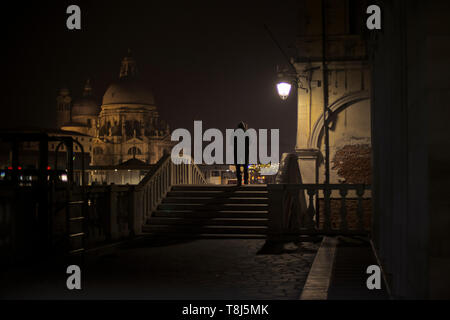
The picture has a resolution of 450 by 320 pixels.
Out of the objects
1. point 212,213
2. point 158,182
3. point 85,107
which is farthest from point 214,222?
point 85,107

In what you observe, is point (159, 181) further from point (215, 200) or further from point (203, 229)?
point (203, 229)

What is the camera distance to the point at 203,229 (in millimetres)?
14664

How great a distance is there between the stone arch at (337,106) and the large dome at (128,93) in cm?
13617

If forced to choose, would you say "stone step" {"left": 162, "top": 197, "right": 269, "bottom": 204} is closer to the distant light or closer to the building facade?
the distant light

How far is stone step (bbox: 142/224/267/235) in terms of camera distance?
47.4 ft

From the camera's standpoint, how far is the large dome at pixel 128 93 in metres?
156

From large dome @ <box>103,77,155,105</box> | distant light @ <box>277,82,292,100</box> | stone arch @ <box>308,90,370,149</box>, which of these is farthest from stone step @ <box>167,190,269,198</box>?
large dome @ <box>103,77,155,105</box>

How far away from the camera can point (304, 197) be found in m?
21.9

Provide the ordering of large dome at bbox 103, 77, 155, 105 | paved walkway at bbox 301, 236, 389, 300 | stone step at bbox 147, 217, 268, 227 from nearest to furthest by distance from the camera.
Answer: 1. paved walkway at bbox 301, 236, 389, 300
2. stone step at bbox 147, 217, 268, 227
3. large dome at bbox 103, 77, 155, 105

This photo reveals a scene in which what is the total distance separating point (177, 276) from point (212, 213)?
23.0 ft

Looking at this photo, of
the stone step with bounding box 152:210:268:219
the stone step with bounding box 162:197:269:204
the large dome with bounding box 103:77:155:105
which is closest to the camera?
the stone step with bounding box 152:210:268:219

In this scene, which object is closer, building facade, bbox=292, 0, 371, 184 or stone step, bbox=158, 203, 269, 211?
stone step, bbox=158, 203, 269, 211

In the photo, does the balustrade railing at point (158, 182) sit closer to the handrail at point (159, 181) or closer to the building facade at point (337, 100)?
the handrail at point (159, 181)

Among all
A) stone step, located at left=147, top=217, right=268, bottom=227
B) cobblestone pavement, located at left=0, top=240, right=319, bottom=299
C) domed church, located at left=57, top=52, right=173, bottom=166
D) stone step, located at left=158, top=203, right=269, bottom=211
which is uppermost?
domed church, located at left=57, top=52, right=173, bottom=166
